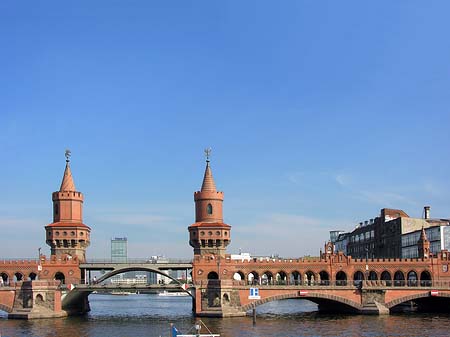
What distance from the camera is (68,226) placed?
124312 mm

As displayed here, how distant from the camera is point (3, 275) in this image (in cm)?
12200

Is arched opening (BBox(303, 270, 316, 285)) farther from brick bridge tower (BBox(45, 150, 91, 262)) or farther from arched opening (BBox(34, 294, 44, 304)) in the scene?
arched opening (BBox(34, 294, 44, 304))

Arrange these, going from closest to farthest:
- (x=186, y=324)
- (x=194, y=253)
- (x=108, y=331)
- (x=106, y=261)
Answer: (x=108, y=331), (x=186, y=324), (x=106, y=261), (x=194, y=253)

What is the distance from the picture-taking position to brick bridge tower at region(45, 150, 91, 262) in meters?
124

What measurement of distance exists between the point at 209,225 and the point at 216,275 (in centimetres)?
1043

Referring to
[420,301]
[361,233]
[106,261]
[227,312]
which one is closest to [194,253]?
[106,261]

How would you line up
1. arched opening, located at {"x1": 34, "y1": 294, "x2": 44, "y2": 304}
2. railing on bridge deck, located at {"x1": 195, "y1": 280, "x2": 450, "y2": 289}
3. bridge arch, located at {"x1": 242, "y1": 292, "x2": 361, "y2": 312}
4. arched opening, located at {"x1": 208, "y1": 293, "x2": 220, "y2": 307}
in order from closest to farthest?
arched opening, located at {"x1": 34, "y1": 294, "x2": 44, "y2": 304} < arched opening, located at {"x1": 208, "y1": 293, "x2": 220, "y2": 307} < bridge arch, located at {"x1": 242, "y1": 292, "x2": 361, "y2": 312} < railing on bridge deck, located at {"x1": 195, "y1": 280, "x2": 450, "y2": 289}

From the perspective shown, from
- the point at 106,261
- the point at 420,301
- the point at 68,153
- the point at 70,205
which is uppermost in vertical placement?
the point at 68,153

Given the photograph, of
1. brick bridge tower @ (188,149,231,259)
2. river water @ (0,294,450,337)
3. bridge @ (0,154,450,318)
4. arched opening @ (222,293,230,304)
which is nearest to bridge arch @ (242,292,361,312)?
bridge @ (0,154,450,318)

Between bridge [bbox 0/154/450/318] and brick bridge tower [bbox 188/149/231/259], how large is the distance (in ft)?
0.62

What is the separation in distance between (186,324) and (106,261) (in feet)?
95.7

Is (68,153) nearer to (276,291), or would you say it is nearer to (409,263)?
(276,291)

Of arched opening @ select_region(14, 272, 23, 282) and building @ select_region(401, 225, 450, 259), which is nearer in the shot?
arched opening @ select_region(14, 272, 23, 282)

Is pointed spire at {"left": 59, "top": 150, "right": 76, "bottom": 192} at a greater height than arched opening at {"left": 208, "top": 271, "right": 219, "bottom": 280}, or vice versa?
pointed spire at {"left": 59, "top": 150, "right": 76, "bottom": 192}
